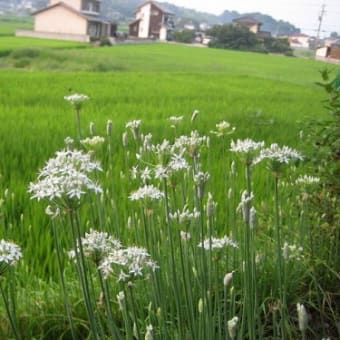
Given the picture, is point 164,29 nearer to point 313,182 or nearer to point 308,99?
point 308,99

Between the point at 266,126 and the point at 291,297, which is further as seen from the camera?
the point at 266,126

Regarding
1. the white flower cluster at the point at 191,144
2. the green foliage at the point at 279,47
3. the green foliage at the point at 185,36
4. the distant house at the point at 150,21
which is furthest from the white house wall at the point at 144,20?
the white flower cluster at the point at 191,144

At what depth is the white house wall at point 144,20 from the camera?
62531mm

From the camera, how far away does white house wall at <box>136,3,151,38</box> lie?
62.5 metres

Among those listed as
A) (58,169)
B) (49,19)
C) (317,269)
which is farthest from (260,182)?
(49,19)

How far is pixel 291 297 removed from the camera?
7.65ft

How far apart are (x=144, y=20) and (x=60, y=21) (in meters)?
17.5

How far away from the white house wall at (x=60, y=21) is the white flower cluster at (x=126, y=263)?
4749 centimetres

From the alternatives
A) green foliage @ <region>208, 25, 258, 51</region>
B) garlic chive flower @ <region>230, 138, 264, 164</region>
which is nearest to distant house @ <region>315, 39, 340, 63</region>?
green foliage @ <region>208, 25, 258, 51</region>

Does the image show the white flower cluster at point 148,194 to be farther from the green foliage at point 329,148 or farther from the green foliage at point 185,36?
the green foliage at point 185,36

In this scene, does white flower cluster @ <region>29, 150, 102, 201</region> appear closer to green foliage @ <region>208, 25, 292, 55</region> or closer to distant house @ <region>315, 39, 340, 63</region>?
distant house @ <region>315, 39, 340, 63</region>

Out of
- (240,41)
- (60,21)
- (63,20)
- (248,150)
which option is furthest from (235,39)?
(248,150)

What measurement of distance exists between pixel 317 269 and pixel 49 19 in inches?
1883

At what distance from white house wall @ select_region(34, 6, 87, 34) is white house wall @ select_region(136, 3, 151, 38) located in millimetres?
15897
